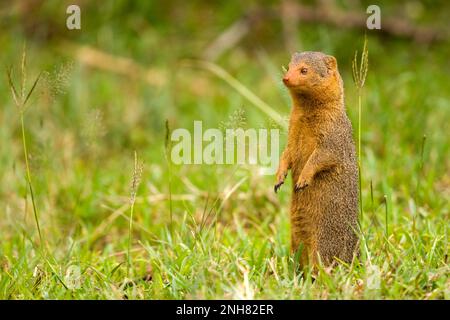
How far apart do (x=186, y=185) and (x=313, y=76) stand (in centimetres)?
185

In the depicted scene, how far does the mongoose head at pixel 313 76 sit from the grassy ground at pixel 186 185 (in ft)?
0.93

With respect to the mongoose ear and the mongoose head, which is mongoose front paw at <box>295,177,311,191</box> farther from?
the mongoose ear

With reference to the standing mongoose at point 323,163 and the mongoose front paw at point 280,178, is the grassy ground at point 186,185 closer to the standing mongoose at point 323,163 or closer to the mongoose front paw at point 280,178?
the standing mongoose at point 323,163

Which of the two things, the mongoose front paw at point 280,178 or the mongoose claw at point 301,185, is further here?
the mongoose front paw at point 280,178

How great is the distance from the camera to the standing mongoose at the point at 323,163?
11.1 ft

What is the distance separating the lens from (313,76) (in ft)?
11.0

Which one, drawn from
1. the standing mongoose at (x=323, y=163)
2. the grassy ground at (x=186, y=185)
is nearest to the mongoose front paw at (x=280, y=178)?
the standing mongoose at (x=323, y=163)

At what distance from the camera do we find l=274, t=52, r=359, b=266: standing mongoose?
3.38 m

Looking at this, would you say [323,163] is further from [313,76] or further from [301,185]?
[313,76]

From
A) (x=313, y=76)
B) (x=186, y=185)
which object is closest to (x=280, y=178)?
(x=313, y=76)

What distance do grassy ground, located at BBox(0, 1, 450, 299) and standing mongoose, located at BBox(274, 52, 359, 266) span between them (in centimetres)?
11

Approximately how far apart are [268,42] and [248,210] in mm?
3748

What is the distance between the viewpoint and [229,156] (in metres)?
5.02
